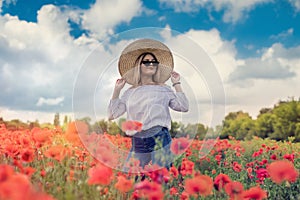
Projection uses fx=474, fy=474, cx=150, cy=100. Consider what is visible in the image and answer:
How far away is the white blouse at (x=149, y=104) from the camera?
390 cm

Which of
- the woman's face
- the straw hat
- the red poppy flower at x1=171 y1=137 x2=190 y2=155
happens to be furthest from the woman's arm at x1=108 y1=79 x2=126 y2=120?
the red poppy flower at x1=171 y1=137 x2=190 y2=155

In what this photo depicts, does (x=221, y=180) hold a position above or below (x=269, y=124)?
below

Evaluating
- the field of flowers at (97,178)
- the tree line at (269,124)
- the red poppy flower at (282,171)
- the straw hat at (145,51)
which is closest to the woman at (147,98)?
the straw hat at (145,51)

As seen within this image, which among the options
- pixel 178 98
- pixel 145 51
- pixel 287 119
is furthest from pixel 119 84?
pixel 287 119

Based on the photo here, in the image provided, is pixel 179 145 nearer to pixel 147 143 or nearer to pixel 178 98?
pixel 147 143

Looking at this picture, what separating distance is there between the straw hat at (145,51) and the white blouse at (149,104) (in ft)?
0.47

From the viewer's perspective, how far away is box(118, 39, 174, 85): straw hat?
394cm

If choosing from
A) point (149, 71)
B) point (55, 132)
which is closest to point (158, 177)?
point (149, 71)

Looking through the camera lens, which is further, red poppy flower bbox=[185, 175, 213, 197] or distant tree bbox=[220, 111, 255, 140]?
distant tree bbox=[220, 111, 255, 140]

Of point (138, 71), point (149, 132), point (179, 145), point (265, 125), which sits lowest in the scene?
point (179, 145)

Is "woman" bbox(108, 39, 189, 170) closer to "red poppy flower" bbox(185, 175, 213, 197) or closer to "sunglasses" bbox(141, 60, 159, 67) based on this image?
"sunglasses" bbox(141, 60, 159, 67)

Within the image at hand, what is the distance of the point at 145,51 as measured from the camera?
4.10m

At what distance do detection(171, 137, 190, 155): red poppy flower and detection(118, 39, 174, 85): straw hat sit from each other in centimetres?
56

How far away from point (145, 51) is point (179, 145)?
895mm
